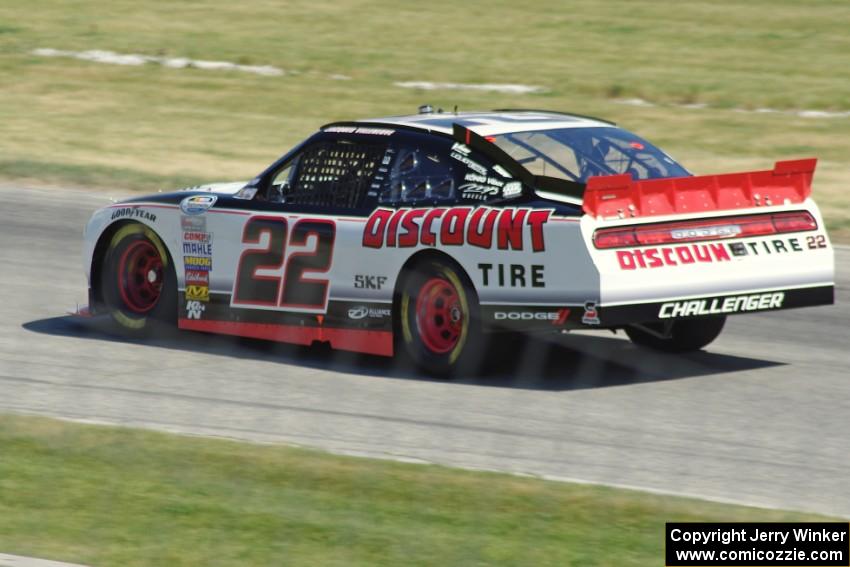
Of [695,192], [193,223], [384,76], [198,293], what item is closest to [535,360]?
[695,192]

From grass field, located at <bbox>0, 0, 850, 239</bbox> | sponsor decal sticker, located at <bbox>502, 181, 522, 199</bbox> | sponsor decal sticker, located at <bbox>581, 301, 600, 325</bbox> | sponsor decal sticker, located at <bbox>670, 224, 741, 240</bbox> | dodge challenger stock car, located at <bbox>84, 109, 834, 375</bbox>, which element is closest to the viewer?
sponsor decal sticker, located at <bbox>581, 301, 600, 325</bbox>

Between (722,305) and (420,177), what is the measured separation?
1938mm

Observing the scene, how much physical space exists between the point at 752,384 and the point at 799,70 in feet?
53.8

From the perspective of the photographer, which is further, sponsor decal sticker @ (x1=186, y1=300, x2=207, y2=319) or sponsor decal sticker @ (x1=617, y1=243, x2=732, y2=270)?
sponsor decal sticker @ (x1=186, y1=300, x2=207, y2=319)

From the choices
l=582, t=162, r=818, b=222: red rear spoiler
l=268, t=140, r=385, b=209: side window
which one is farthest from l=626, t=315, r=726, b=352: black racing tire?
l=268, t=140, r=385, b=209: side window

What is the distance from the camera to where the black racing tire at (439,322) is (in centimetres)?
881

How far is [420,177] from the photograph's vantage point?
9.20 m

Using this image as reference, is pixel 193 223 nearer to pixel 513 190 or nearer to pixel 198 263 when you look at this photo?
pixel 198 263

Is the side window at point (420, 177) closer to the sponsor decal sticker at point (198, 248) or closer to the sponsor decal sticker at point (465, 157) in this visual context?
the sponsor decal sticker at point (465, 157)

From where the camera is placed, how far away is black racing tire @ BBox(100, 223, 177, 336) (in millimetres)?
10508

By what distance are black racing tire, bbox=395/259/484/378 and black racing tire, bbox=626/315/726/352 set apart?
1330mm

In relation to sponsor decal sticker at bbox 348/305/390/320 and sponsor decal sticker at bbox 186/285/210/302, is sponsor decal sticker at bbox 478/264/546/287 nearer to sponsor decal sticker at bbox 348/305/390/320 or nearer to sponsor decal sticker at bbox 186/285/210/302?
sponsor decal sticker at bbox 348/305/390/320

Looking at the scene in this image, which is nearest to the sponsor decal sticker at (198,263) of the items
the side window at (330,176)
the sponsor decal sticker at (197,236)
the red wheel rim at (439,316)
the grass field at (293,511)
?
the sponsor decal sticker at (197,236)

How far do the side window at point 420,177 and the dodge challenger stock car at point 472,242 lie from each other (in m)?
0.01
